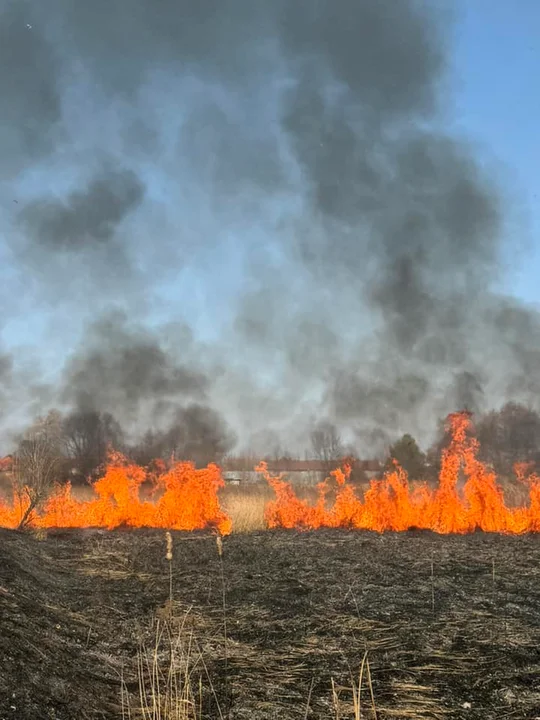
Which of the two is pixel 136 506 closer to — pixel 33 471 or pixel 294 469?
pixel 33 471

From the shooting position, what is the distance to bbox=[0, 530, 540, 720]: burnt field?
3.76m

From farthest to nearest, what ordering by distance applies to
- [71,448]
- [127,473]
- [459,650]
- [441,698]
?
[71,448], [127,473], [459,650], [441,698]

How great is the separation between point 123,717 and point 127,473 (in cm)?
1032

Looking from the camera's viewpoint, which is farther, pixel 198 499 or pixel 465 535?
pixel 198 499

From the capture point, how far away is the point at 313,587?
6.88 metres

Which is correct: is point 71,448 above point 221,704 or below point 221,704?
above

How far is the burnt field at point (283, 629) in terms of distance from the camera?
376 cm

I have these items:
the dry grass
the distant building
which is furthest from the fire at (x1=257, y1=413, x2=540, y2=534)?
the distant building

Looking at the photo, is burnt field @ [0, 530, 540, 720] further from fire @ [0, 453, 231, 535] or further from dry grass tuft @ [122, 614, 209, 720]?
fire @ [0, 453, 231, 535]

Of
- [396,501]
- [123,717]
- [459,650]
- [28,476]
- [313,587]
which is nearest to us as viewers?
[123,717]

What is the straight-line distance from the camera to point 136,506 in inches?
531

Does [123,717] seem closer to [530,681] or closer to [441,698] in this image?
[441,698]

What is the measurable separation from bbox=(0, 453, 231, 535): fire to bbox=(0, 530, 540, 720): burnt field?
3.59m

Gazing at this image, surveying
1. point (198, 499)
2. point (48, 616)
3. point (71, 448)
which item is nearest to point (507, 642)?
point (48, 616)
